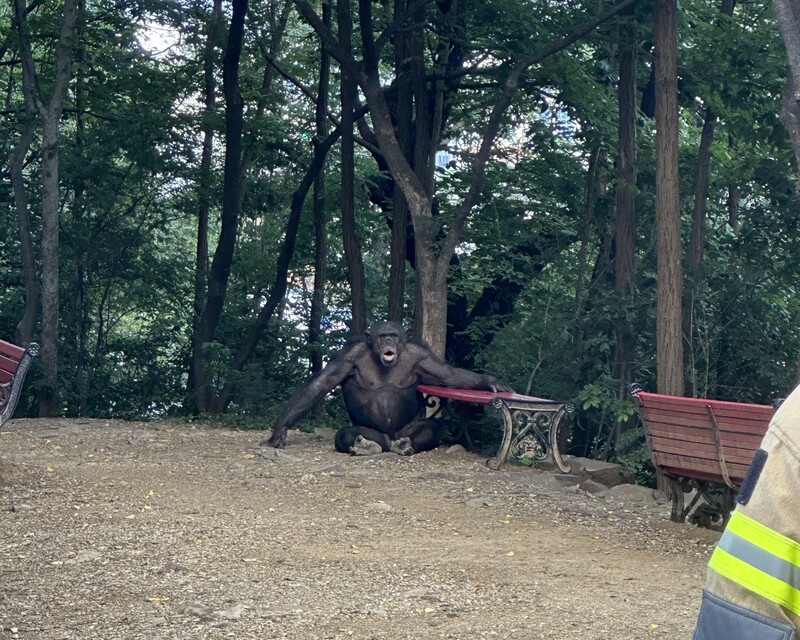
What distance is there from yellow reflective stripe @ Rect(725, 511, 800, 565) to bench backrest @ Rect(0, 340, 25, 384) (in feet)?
22.2

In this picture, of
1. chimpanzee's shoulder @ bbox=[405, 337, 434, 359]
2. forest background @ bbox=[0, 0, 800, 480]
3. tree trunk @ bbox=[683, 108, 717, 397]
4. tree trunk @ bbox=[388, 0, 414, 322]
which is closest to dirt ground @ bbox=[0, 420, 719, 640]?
chimpanzee's shoulder @ bbox=[405, 337, 434, 359]

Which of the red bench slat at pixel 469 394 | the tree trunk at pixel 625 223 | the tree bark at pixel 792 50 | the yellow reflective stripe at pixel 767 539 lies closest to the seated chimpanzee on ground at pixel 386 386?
the red bench slat at pixel 469 394

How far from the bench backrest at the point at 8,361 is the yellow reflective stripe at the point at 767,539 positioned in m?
6.78

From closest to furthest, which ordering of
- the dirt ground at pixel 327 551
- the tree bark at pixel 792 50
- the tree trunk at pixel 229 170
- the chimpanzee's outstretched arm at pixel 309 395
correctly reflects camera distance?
the dirt ground at pixel 327 551 → the tree bark at pixel 792 50 → the chimpanzee's outstretched arm at pixel 309 395 → the tree trunk at pixel 229 170

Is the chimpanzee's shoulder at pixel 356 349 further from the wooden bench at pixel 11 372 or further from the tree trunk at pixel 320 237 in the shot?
the tree trunk at pixel 320 237

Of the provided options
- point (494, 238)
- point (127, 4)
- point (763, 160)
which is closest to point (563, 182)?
point (494, 238)

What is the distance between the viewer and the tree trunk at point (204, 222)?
1628 cm

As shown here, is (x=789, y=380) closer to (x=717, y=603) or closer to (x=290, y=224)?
(x=290, y=224)

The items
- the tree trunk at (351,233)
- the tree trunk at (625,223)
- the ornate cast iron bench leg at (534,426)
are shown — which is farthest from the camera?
the tree trunk at (351,233)

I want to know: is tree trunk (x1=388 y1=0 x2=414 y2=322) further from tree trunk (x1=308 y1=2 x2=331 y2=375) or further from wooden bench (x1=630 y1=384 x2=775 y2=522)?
wooden bench (x1=630 y1=384 x2=775 y2=522)

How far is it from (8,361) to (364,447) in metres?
3.47

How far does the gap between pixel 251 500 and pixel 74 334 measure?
32.7ft

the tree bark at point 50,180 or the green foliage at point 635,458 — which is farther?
the tree bark at point 50,180

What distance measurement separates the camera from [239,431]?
12789 millimetres
